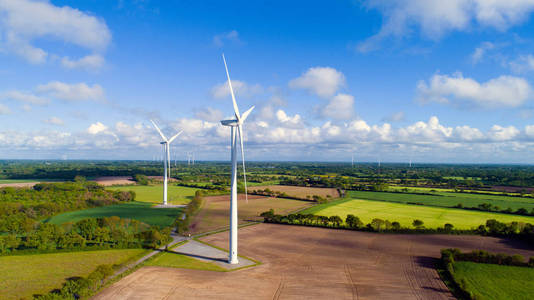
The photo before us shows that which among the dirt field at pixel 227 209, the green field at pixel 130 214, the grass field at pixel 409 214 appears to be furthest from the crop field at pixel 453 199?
the green field at pixel 130 214

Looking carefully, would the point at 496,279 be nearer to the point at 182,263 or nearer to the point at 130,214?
the point at 182,263

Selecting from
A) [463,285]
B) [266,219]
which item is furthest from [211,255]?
[463,285]

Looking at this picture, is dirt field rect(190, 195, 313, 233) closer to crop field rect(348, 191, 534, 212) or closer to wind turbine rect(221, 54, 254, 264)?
wind turbine rect(221, 54, 254, 264)

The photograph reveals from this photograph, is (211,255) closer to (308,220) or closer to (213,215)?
(308,220)

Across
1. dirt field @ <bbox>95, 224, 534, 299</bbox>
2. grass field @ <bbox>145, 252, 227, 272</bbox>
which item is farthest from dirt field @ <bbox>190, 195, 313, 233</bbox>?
grass field @ <bbox>145, 252, 227, 272</bbox>

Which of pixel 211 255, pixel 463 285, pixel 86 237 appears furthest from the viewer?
pixel 86 237

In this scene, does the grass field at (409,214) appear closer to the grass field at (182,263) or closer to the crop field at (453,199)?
the crop field at (453,199)

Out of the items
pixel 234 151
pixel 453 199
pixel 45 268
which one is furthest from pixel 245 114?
pixel 453 199
